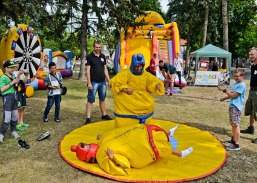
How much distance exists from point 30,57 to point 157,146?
21.8ft

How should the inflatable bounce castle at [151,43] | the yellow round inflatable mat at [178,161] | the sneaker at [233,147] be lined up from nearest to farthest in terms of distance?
the yellow round inflatable mat at [178,161]
the sneaker at [233,147]
the inflatable bounce castle at [151,43]

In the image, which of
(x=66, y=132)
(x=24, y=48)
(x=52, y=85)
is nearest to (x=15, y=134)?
(x=66, y=132)

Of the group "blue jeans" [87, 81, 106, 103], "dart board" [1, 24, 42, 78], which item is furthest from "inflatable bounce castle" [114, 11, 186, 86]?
"blue jeans" [87, 81, 106, 103]

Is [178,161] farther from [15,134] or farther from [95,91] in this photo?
[15,134]

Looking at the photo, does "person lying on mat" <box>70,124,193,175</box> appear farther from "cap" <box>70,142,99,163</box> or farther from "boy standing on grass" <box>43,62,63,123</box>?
"boy standing on grass" <box>43,62,63,123</box>

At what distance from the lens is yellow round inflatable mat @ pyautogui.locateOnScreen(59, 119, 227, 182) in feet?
11.0

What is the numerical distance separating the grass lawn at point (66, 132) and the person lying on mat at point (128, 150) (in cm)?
23

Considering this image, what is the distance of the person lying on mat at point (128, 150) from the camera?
3.35 metres

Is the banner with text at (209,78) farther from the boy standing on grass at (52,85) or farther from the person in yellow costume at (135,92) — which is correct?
the person in yellow costume at (135,92)

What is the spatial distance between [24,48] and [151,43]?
7179mm

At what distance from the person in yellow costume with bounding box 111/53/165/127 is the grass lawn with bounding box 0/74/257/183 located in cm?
125

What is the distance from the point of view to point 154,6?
3531 centimetres

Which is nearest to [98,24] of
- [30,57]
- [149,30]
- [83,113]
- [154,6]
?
[149,30]

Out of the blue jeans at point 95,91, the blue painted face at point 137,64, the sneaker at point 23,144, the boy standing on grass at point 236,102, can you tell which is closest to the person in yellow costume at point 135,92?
the blue painted face at point 137,64
